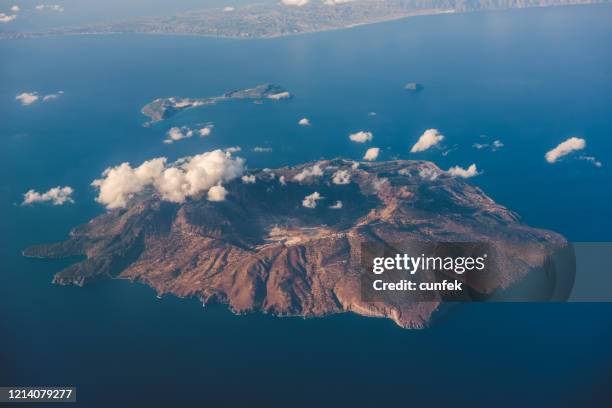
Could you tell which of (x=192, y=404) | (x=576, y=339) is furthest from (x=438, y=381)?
(x=192, y=404)

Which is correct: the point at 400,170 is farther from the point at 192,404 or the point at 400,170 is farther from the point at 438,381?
the point at 192,404

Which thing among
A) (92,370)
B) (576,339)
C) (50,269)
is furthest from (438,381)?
(50,269)

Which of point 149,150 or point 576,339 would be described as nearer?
point 576,339

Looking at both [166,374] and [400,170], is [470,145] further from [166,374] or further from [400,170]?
[166,374]

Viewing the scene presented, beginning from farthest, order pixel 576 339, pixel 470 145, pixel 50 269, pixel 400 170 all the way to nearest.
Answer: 1. pixel 470 145
2. pixel 400 170
3. pixel 50 269
4. pixel 576 339

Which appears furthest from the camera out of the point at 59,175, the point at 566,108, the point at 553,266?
the point at 566,108

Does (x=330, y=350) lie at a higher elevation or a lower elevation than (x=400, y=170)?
lower
